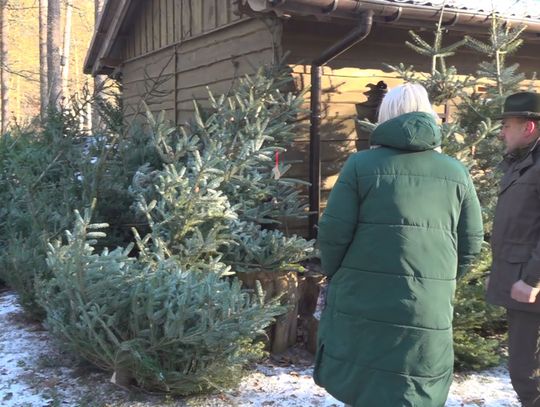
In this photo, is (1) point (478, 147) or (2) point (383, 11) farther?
(2) point (383, 11)

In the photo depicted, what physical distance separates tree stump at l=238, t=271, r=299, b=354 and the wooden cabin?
1683 millimetres

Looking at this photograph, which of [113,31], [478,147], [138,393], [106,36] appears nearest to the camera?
[138,393]

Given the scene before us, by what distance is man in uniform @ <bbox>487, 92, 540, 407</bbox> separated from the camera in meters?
2.88

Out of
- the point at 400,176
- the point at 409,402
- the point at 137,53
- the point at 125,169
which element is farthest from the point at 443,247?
the point at 137,53

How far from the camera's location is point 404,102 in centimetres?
238

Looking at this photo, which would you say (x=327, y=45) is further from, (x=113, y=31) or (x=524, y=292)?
(x=113, y=31)

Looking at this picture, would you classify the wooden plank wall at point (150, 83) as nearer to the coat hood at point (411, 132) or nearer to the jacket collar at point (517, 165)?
the jacket collar at point (517, 165)

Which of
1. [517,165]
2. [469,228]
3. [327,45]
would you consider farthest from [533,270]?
[327,45]

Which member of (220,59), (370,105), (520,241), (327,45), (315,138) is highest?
(220,59)

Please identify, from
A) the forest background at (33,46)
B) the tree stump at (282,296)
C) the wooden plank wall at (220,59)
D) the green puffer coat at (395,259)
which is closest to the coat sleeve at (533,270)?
the green puffer coat at (395,259)

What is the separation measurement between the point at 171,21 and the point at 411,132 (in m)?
7.50

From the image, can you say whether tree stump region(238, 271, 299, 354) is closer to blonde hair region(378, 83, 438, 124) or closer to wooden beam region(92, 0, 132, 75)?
blonde hair region(378, 83, 438, 124)

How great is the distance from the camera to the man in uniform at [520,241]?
2.88 meters

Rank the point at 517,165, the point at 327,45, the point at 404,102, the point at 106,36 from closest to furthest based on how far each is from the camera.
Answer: the point at 404,102, the point at 517,165, the point at 327,45, the point at 106,36
